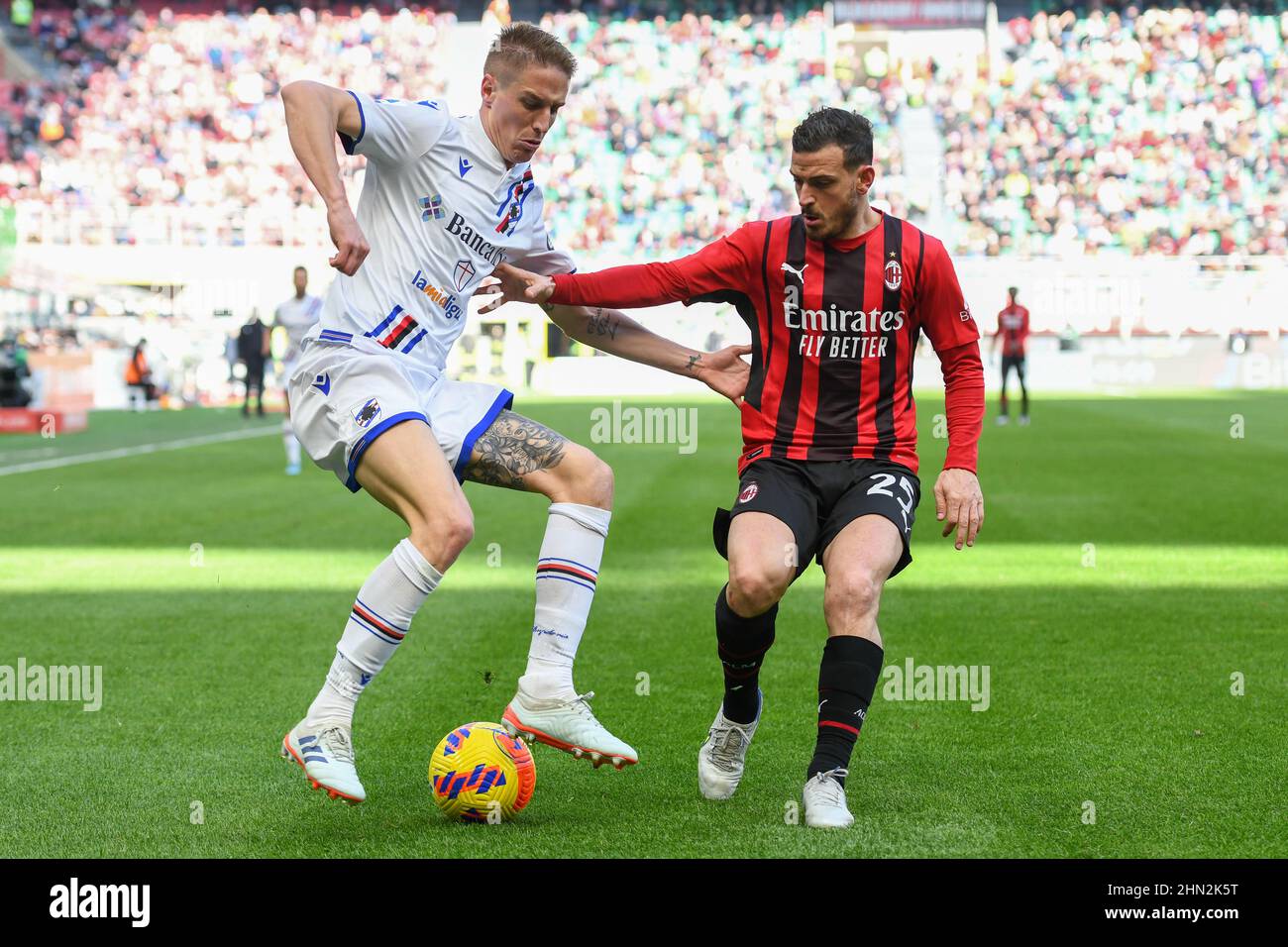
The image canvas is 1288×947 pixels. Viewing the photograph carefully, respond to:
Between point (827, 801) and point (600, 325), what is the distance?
1.96 m

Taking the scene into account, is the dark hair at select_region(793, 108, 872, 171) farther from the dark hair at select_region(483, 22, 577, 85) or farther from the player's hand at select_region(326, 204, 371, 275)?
the player's hand at select_region(326, 204, 371, 275)

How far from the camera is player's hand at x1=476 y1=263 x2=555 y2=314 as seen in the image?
200 inches

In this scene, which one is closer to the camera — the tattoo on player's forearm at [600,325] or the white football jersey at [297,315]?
→ the tattoo on player's forearm at [600,325]

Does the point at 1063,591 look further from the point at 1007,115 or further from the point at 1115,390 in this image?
the point at 1007,115

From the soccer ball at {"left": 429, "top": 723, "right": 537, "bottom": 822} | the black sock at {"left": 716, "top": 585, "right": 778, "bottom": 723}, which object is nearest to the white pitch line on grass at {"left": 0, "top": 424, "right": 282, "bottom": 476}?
the soccer ball at {"left": 429, "top": 723, "right": 537, "bottom": 822}

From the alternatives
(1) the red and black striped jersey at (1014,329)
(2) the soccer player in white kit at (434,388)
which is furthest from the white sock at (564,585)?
(1) the red and black striped jersey at (1014,329)

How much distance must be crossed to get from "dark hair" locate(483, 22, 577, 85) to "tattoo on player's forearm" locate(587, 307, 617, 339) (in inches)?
35.9

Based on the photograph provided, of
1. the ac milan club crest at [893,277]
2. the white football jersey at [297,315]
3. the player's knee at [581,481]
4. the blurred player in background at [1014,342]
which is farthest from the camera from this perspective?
the blurred player in background at [1014,342]

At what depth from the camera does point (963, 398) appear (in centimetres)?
479

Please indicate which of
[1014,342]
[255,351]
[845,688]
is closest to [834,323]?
[845,688]

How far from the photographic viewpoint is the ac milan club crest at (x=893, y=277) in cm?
479

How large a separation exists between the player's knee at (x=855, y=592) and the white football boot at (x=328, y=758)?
1396mm

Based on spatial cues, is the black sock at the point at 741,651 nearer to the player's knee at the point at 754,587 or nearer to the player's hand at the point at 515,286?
the player's knee at the point at 754,587

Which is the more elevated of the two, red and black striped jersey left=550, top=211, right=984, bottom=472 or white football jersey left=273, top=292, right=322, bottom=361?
red and black striped jersey left=550, top=211, right=984, bottom=472
